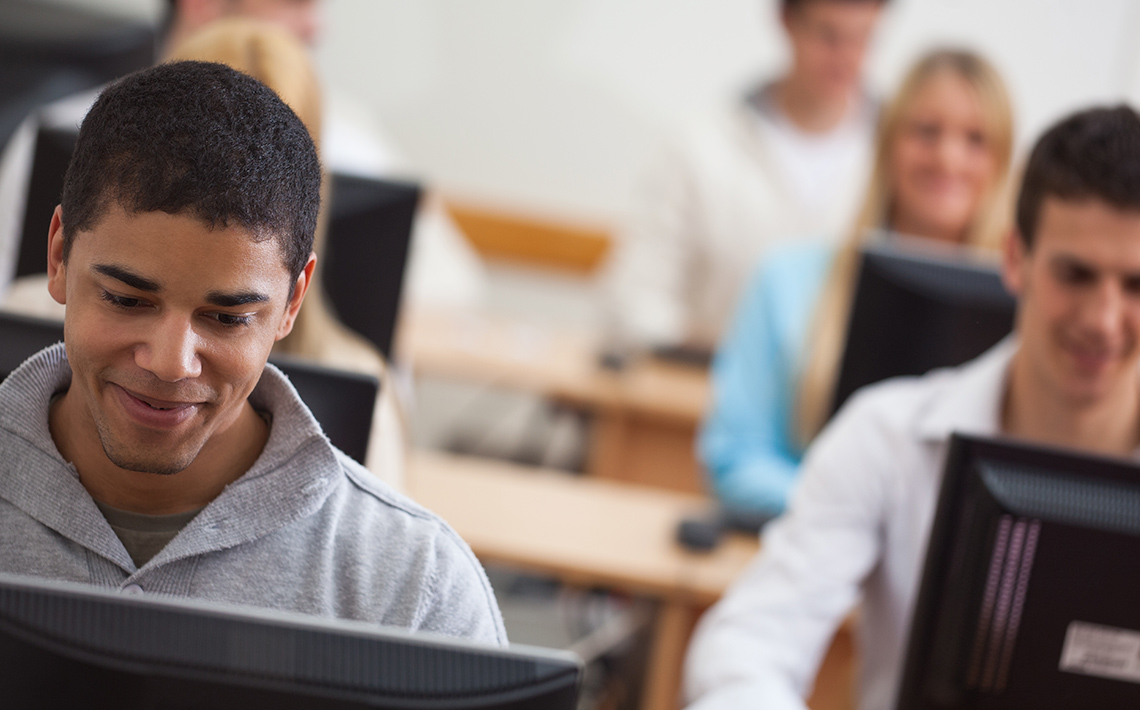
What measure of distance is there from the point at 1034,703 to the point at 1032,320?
49cm

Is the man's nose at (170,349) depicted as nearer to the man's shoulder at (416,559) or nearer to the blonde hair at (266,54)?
the man's shoulder at (416,559)

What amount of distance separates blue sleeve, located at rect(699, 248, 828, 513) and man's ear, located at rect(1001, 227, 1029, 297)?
691 millimetres

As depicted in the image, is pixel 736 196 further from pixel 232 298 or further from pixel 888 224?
pixel 232 298

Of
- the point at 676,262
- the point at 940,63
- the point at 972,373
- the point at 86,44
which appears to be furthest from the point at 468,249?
the point at 972,373

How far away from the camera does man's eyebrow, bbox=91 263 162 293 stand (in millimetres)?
732

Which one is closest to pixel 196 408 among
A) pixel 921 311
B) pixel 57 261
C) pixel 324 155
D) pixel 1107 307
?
pixel 57 261

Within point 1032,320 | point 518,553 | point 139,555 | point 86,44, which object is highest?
point 86,44

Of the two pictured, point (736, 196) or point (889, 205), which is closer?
Answer: point (889, 205)

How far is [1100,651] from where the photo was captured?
1040mm

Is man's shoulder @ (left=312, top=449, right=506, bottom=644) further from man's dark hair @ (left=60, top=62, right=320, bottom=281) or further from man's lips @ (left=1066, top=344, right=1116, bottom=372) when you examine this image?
man's lips @ (left=1066, top=344, right=1116, bottom=372)

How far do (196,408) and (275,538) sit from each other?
0.11m

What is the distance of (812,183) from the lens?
3.10 meters

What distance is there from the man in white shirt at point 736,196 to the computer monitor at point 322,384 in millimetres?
2112

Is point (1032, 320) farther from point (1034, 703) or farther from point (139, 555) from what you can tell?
point (139, 555)
